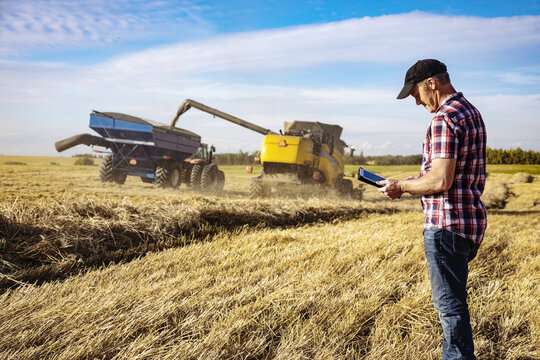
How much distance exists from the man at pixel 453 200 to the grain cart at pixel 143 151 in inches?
463

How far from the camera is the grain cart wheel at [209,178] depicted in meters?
14.0

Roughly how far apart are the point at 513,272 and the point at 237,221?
3.71 metres

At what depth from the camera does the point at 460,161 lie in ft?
6.56

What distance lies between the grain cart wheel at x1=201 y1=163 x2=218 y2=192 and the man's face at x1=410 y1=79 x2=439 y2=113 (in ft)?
40.3

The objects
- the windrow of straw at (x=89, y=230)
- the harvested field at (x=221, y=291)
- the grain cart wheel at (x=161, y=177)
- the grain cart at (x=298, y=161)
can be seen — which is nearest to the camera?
the harvested field at (x=221, y=291)

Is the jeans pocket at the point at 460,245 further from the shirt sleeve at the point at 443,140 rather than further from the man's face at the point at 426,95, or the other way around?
the man's face at the point at 426,95

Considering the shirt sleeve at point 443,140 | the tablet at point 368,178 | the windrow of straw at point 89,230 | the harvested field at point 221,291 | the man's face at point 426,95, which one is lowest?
the harvested field at point 221,291

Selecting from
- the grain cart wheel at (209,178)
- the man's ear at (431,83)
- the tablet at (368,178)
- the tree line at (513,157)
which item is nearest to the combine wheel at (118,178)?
the grain cart wheel at (209,178)

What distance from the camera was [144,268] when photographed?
134 inches

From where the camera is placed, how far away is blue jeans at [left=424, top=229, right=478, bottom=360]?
199 cm

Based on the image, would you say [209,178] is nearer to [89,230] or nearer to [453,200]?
[89,230]

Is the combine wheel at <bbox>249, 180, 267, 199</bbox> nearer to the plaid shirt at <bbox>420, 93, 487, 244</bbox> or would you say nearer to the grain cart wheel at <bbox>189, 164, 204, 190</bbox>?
the grain cart wheel at <bbox>189, 164, 204, 190</bbox>

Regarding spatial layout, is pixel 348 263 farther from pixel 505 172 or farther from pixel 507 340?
pixel 505 172

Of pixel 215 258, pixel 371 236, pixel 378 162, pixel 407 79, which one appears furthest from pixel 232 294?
pixel 378 162
